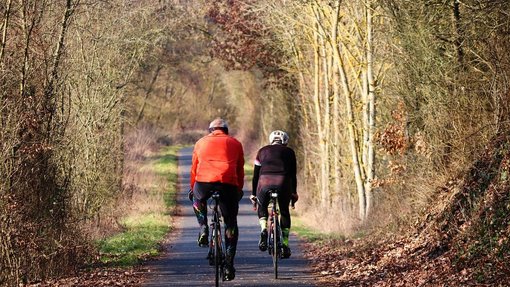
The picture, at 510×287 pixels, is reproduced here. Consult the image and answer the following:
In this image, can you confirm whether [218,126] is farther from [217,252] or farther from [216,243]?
[217,252]

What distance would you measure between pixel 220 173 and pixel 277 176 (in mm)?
2121

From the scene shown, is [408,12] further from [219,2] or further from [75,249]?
[219,2]

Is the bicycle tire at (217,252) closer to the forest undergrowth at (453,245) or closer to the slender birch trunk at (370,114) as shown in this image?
the forest undergrowth at (453,245)

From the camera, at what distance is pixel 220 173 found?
1381 cm

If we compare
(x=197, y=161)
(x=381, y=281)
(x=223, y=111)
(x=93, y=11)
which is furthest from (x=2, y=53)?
(x=223, y=111)

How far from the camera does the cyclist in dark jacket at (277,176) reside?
15.8m

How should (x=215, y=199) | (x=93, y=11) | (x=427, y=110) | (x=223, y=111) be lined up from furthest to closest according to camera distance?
(x=223, y=111) → (x=93, y=11) → (x=427, y=110) → (x=215, y=199)

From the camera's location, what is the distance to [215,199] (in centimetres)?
1391

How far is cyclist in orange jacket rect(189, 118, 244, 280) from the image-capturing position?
1385 centimetres

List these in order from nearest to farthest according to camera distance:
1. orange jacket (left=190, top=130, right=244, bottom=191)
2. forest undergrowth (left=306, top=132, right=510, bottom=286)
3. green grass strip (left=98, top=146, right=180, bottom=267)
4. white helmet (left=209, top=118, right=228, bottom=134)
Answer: forest undergrowth (left=306, top=132, right=510, bottom=286), orange jacket (left=190, top=130, right=244, bottom=191), white helmet (left=209, top=118, right=228, bottom=134), green grass strip (left=98, top=146, right=180, bottom=267)

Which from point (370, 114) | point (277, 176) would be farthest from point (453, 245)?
point (370, 114)

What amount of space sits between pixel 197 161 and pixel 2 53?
2965 mm

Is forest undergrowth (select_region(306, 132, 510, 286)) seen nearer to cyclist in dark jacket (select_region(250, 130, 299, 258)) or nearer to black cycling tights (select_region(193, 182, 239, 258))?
cyclist in dark jacket (select_region(250, 130, 299, 258))

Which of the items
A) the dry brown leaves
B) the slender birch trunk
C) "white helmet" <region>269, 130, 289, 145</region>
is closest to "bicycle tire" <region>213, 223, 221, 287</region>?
the dry brown leaves
